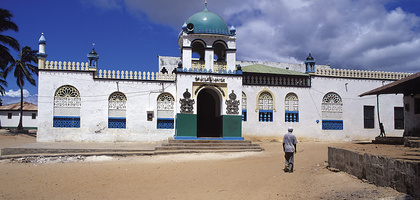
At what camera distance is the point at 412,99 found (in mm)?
12641

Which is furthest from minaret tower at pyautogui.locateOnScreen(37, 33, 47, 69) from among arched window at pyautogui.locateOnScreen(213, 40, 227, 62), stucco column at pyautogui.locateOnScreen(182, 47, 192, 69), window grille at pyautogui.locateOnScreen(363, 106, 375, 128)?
window grille at pyautogui.locateOnScreen(363, 106, 375, 128)

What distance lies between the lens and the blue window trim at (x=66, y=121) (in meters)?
15.4

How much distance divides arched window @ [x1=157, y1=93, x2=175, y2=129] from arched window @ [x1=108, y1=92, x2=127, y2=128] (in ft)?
5.69

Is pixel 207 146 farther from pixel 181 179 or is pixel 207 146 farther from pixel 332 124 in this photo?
pixel 332 124

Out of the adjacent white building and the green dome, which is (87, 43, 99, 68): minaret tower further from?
the adjacent white building

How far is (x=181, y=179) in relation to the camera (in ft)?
28.1

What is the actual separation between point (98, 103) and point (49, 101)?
2258 millimetres

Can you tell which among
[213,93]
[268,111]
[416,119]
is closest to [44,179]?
[213,93]

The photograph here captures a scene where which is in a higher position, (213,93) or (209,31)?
(209,31)

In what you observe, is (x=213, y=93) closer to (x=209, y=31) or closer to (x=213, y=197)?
(x=209, y=31)

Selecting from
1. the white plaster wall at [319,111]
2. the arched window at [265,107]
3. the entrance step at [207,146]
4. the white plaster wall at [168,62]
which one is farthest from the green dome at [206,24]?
the white plaster wall at [168,62]

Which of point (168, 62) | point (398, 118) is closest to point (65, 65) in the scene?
point (168, 62)

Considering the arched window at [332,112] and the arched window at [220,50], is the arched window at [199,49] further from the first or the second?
the arched window at [332,112]

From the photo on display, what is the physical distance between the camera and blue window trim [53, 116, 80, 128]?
50.6ft
